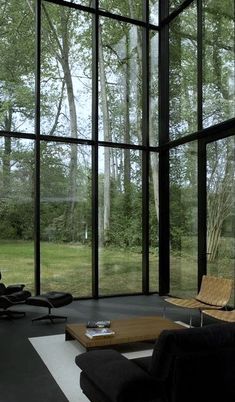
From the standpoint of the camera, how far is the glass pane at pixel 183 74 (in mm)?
7316

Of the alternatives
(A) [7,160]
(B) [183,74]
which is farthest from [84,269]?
(B) [183,74]

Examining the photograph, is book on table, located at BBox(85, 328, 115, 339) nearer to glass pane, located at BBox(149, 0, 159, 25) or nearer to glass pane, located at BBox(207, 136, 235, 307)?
glass pane, located at BBox(207, 136, 235, 307)

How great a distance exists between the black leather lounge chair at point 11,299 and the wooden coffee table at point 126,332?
139 centimetres

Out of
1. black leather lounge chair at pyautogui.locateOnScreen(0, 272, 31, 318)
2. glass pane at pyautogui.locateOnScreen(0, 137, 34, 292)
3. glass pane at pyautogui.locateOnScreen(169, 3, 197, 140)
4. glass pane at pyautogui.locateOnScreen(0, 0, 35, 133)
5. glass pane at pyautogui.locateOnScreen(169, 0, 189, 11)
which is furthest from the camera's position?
glass pane at pyautogui.locateOnScreen(169, 0, 189, 11)

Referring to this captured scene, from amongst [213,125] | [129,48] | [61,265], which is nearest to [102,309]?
[61,265]

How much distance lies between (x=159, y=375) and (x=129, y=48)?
720 centimetres

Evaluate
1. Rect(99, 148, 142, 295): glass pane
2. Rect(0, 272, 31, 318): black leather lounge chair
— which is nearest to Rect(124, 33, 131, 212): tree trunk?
Rect(99, 148, 142, 295): glass pane

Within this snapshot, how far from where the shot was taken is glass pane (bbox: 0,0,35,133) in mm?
7055

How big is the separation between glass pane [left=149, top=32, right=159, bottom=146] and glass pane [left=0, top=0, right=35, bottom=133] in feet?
8.12

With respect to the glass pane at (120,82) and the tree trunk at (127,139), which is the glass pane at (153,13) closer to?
the glass pane at (120,82)

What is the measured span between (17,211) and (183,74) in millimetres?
4058

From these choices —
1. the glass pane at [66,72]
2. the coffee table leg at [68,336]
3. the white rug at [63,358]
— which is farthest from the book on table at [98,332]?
the glass pane at [66,72]

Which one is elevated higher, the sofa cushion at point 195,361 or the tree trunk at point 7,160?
the tree trunk at point 7,160

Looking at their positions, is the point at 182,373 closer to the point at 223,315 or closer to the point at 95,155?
the point at 223,315
